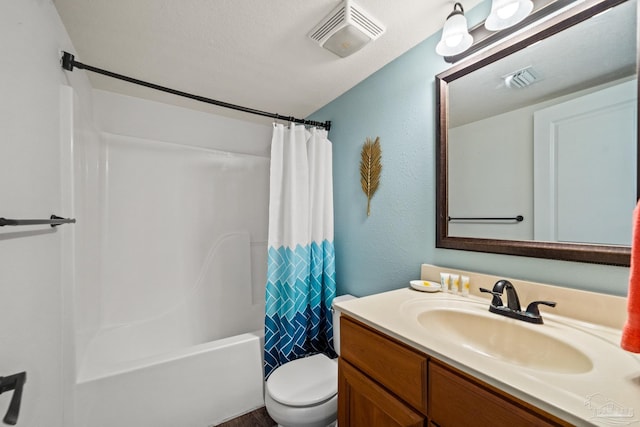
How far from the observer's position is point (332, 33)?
4.02 ft

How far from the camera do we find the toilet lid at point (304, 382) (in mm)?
1226

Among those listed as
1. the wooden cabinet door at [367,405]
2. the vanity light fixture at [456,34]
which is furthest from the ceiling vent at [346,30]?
the wooden cabinet door at [367,405]

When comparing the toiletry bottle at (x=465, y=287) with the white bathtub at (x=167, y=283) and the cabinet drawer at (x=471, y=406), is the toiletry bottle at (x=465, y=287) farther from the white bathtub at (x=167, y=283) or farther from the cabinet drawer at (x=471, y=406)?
the white bathtub at (x=167, y=283)

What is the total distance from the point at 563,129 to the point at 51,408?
7.56ft

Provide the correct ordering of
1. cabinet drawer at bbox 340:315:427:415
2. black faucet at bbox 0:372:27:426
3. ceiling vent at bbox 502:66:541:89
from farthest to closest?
ceiling vent at bbox 502:66:541:89, cabinet drawer at bbox 340:315:427:415, black faucet at bbox 0:372:27:426

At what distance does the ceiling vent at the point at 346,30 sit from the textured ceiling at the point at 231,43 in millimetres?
31

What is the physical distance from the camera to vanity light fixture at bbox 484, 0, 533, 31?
3.06ft

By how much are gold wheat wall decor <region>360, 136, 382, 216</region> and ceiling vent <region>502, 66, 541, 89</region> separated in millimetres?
718

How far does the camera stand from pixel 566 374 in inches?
24.4

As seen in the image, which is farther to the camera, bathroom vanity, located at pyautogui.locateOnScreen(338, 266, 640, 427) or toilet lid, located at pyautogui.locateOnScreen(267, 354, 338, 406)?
toilet lid, located at pyautogui.locateOnScreen(267, 354, 338, 406)

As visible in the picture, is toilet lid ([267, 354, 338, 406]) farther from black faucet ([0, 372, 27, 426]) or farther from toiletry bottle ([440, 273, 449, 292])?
black faucet ([0, 372, 27, 426])

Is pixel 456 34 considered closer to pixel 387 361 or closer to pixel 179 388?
pixel 387 361

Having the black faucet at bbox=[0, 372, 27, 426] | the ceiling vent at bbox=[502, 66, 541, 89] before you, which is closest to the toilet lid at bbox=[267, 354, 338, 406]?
the black faucet at bbox=[0, 372, 27, 426]

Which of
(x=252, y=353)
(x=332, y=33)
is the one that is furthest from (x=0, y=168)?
(x=252, y=353)
